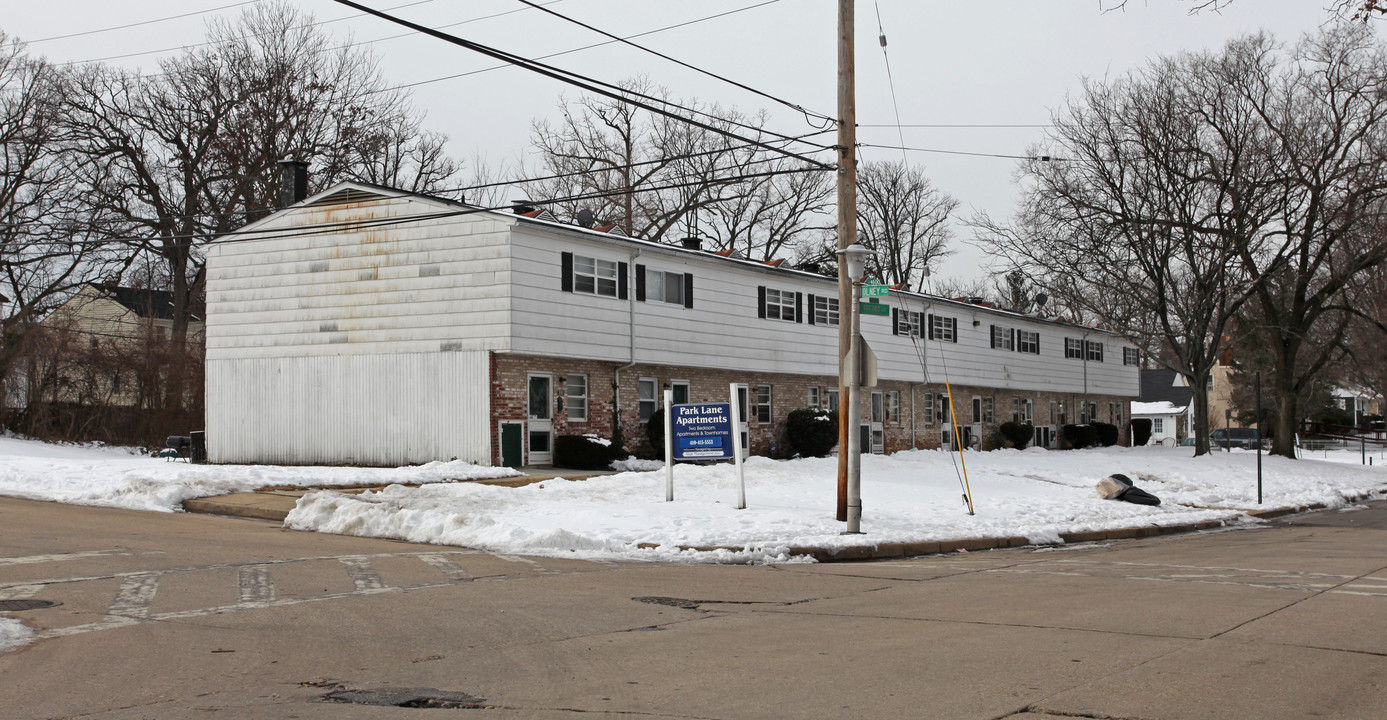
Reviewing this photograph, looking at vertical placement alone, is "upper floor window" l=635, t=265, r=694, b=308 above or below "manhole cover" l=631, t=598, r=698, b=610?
above

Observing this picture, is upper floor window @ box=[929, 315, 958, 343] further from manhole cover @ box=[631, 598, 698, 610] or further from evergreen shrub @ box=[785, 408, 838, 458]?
manhole cover @ box=[631, 598, 698, 610]

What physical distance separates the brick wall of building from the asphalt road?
470 inches

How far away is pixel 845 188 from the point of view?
667 inches

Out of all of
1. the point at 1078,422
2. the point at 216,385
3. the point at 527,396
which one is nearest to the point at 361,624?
the point at 527,396

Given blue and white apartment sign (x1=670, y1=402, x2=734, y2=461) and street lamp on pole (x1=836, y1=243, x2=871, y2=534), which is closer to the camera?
street lamp on pole (x1=836, y1=243, x2=871, y2=534)

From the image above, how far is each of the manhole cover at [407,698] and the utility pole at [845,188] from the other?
1054cm

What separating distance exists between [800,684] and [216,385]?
25.9 m

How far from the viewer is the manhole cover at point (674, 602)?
10.4 meters

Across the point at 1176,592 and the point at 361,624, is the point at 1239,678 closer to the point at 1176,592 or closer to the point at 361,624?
the point at 1176,592

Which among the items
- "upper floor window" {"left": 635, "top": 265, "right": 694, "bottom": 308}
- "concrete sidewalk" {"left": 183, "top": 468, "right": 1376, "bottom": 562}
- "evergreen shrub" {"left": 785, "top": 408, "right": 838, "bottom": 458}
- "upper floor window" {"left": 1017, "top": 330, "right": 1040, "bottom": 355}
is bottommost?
"concrete sidewalk" {"left": 183, "top": 468, "right": 1376, "bottom": 562}

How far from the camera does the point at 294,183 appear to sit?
101 feet

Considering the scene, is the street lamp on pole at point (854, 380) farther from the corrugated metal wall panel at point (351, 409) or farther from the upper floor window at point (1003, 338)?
the upper floor window at point (1003, 338)

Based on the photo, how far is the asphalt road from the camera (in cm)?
649

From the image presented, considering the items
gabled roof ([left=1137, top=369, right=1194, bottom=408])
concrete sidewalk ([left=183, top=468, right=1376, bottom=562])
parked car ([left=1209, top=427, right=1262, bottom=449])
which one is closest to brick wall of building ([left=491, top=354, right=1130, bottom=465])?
concrete sidewalk ([left=183, top=468, right=1376, bottom=562])
